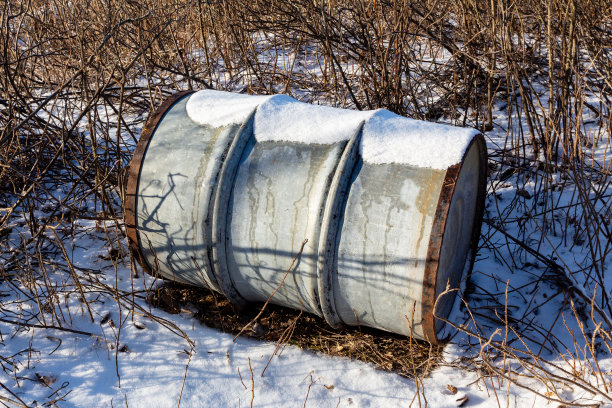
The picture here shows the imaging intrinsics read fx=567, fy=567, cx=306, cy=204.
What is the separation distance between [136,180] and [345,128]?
3.24ft

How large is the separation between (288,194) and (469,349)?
106 centimetres

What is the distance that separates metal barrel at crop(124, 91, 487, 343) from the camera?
213 centimetres

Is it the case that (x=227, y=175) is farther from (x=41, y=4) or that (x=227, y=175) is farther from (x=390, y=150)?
(x=41, y=4)

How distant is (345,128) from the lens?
2334mm

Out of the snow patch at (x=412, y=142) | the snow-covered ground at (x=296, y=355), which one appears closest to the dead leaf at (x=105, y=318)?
the snow-covered ground at (x=296, y=355)

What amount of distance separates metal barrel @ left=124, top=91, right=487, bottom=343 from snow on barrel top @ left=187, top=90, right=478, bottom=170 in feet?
0.05

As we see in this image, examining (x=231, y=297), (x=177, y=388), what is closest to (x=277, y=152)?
(x=231, y=297)

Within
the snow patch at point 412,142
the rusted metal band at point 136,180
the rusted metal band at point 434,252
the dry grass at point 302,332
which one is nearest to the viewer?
the rusted metal band at point 434,252

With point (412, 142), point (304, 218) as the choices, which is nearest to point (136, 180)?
point (304, 218)

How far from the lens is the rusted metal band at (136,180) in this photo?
8.49ft

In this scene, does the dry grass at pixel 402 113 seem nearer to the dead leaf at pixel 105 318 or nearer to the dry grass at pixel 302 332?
the dry grass at pixel 302 332

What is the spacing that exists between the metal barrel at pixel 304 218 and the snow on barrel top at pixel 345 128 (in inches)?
0.6

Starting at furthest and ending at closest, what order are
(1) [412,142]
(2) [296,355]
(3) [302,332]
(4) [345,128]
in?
(3) [302,332], (2) [296,355], (4) [345,128], (1) [412,142]

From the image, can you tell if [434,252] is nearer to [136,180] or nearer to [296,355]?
[296,355]
